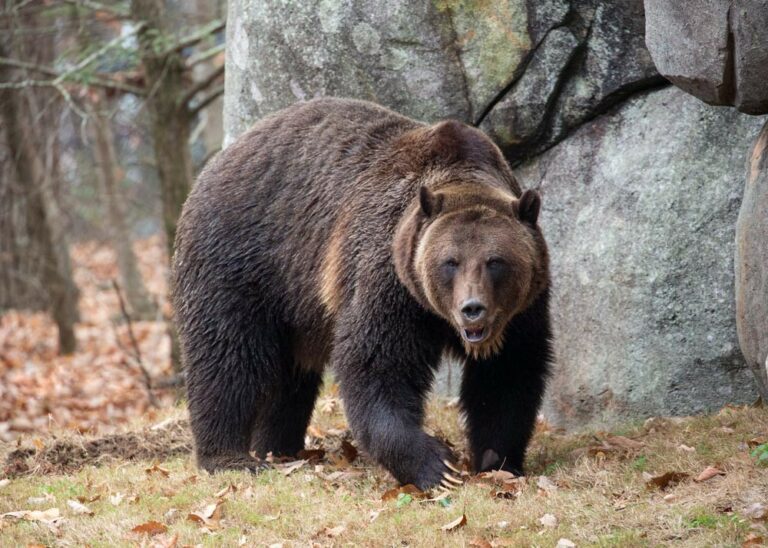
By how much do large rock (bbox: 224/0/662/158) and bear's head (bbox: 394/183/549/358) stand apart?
2.63 m

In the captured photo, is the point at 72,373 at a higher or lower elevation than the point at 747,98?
lower

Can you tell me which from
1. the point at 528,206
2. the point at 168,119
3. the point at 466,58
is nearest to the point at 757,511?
the point at 528,206

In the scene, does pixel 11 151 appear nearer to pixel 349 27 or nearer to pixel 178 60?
pixel 178 60

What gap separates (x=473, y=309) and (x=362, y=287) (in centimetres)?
105

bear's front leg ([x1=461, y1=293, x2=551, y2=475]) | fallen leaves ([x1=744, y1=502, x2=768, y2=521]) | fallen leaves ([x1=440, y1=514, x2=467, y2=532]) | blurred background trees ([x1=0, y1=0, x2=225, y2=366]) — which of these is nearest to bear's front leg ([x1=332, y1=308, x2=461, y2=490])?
bear's front leg ([x1=461, y1=293, x2=551, y2=475])

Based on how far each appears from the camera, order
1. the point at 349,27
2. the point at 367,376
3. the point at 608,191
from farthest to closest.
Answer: the point at 349,27
the point at 608,191
the point at 367,376

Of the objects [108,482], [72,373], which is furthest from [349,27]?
[72,373]

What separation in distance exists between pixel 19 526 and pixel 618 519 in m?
3.55

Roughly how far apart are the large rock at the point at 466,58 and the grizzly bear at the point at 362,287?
164cm

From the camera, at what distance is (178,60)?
14.3 metres

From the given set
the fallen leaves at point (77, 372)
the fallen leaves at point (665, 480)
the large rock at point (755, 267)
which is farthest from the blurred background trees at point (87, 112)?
the fallen leaves at point (665, 480)

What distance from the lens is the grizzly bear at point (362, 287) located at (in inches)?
273

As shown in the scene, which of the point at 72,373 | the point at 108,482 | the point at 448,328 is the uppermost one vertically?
the point at 448,328

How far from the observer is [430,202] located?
22.9 feet
